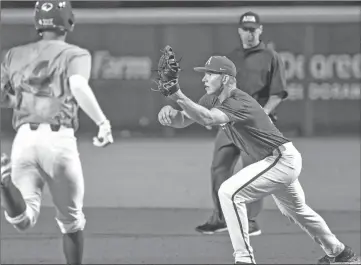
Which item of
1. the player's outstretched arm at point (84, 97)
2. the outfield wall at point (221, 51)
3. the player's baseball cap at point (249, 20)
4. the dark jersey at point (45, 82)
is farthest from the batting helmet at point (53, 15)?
the outfield wall at point (221, 51)

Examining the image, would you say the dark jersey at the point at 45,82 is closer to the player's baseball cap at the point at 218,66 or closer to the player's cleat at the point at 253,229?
the player's baseball cap at the point at 218,66

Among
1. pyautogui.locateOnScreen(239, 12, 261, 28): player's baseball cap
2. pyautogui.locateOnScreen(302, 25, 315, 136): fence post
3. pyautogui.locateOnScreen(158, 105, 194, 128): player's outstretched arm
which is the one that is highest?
pyautogui.locateOnScreen(239, 12, 261, 28): player's baseball cap

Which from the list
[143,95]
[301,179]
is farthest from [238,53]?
[143,95]

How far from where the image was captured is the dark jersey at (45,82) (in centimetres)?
612

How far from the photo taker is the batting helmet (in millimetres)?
6191

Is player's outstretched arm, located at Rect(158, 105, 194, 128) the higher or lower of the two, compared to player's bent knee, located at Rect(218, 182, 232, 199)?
higher

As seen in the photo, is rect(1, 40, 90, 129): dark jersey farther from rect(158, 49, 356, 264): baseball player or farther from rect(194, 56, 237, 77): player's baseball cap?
rect(194, 56, 237, 77): player's baseball cap

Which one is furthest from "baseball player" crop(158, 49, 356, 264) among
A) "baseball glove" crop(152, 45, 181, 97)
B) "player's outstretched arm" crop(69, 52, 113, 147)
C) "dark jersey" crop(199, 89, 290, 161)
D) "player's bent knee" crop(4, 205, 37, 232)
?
"player's bent knee" crop(4, 205, 37, 232)

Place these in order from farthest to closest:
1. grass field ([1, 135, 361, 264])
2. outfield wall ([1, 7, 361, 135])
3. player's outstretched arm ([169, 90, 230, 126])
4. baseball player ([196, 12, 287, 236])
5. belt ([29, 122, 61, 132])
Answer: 1. outfield wall ([1, 7, 361, 135])
2. baseball player ([196, 12, 287, 236])
3. grass field ([1, 135, 361, 264])
4. belt ([29, 122, 61, 132])
5. player's outstretched arm ([169, 90, 230, 126])

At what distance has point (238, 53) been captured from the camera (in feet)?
25.9

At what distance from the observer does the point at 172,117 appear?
5730 millimetres

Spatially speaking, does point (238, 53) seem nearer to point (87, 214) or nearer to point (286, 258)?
point (286, 258)

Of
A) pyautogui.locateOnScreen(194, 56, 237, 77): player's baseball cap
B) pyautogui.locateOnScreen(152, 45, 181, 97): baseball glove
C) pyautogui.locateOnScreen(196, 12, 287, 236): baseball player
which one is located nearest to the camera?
pyautogui.locateOnScreen(152, 45, 181, 97): baseball glove

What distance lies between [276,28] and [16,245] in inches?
341
